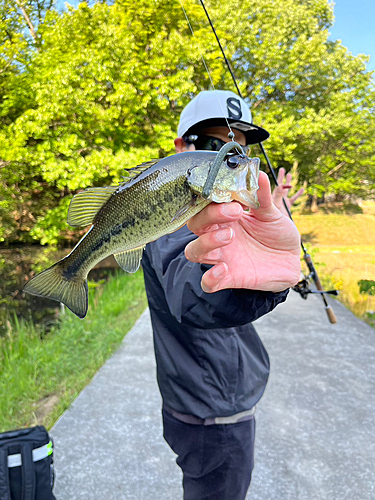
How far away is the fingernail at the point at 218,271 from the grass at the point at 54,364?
10.2 ft

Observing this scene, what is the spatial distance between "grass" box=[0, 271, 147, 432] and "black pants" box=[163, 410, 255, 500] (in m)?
2.17

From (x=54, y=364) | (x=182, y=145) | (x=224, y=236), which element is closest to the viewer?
(x=224, y=236)

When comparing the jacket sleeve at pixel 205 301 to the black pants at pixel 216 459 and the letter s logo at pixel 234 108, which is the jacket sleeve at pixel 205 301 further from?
the letter s logo at pixel 234 108

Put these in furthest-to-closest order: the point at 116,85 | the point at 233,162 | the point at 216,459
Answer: the point at 116,85, the point at 216,459, the point at 233,162

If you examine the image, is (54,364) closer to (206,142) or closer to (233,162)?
(206,142)

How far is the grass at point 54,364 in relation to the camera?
3.64 metres

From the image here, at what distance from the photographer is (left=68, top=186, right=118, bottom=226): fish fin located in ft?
3.76

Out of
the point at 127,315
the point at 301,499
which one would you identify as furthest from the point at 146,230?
the point at 127,315

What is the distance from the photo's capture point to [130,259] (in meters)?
1.17

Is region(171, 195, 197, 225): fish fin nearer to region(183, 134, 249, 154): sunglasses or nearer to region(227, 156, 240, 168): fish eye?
region(227, 156, 240, 168): fish eye

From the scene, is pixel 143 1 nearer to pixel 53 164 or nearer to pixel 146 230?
pixel 53 164

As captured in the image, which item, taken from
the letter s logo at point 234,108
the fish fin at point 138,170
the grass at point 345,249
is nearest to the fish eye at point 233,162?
the fish fin at point 138,170

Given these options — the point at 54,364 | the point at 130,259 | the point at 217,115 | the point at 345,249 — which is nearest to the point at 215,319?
the point at 130,259

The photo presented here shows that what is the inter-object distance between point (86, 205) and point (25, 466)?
1.90 metres
